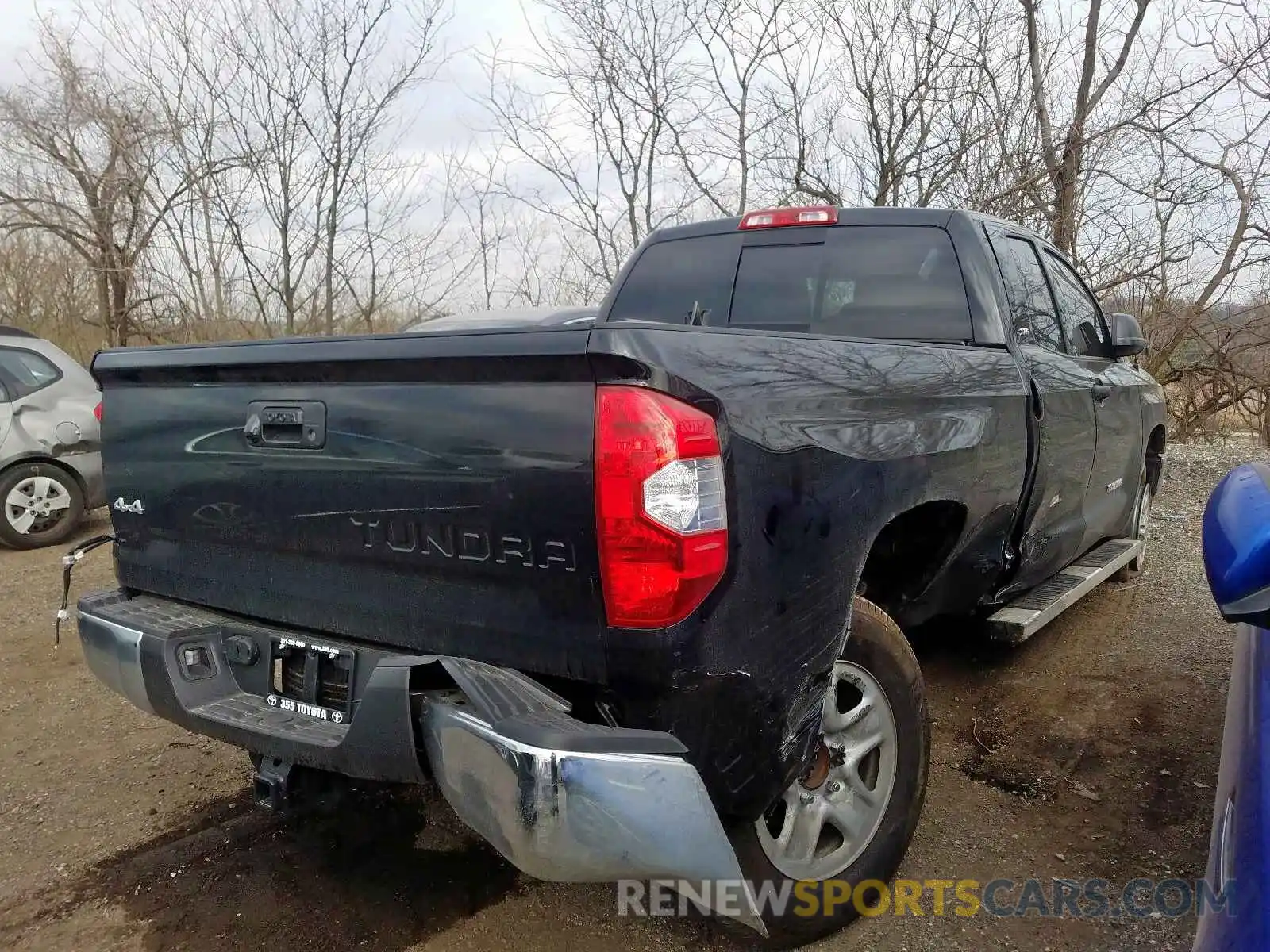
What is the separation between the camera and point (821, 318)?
3621 mm

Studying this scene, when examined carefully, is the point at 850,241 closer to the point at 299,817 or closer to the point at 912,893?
the point at 912,893

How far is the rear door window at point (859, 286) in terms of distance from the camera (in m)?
3.45

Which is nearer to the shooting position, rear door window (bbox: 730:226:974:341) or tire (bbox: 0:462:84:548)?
rear door window (bbox: 730:226:974:341)

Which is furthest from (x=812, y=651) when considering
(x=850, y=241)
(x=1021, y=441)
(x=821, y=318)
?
(x=850, y=241)

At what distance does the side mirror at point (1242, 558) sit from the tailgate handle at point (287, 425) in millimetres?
1820

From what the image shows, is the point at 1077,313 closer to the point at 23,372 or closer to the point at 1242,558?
the point at 1242,558

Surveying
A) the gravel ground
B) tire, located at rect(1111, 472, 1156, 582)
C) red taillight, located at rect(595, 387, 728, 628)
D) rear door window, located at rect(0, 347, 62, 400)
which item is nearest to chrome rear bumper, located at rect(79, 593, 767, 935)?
red taillight, located at rect(595, 387, 728, 628)

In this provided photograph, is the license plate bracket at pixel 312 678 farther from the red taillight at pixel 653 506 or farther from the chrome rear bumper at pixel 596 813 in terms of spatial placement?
the red taillight at pixel 653 506

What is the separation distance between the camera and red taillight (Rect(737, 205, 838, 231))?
3693 mm

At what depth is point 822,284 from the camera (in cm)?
366

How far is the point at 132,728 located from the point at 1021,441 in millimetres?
3747

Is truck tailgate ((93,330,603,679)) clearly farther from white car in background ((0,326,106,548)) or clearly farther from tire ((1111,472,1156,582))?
white car in background ((0,326,106,548))

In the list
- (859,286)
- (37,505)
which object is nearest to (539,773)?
(859,286)

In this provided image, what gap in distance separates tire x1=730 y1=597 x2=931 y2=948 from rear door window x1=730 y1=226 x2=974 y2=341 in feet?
4.54
